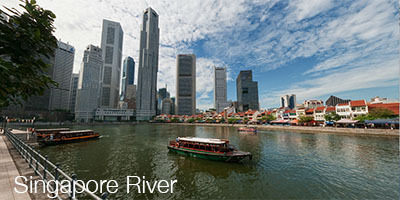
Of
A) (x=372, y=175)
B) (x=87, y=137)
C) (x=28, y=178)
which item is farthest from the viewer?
(x=87, y=137)

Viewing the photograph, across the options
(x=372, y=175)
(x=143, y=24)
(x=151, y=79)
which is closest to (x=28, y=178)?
(x=372, y=175)

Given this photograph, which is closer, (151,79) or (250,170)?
(250,170)

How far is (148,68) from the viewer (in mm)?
175625

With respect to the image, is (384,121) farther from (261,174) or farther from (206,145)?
(206,145)

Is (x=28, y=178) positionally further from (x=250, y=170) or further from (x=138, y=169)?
(x=250, y=170)

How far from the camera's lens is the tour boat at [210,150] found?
62.9 ft

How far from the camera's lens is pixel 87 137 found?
36156mm

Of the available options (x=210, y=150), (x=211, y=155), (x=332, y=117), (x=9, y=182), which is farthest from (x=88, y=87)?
(x=332, y=117)

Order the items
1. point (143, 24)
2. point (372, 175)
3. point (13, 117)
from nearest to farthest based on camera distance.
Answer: point (372, 175)
point (13, 117)
point (143, 24)

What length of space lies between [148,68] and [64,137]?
508 feet

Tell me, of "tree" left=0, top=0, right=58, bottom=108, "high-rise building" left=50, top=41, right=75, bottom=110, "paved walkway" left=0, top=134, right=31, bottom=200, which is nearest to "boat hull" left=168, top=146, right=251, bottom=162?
"paved walkway" left=0, top=134, right=31, bottom=200

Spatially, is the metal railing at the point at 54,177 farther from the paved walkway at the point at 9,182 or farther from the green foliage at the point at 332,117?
the green foliage at the point at 332,117

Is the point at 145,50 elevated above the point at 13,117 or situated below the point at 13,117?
above

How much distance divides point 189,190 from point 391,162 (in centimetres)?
2615
